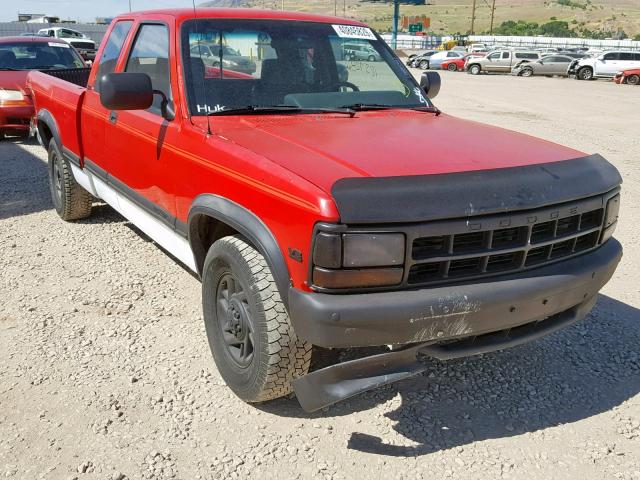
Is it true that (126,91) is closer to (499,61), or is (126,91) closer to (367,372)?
(367,372)

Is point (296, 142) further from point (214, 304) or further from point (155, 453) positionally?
point (155, 453)

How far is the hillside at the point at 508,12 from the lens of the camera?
106 metres

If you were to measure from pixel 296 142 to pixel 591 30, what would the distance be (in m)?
111

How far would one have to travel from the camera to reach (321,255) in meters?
2.27

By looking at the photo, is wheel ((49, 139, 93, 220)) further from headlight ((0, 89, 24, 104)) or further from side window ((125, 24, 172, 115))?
headlight ((0, 89, 24, 104))

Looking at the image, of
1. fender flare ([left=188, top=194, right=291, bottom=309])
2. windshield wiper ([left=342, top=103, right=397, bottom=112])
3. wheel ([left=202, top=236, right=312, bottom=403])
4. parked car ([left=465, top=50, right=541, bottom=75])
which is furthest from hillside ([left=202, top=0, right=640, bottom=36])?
wheel ([left=202, top=236, right=312, bottom=403])

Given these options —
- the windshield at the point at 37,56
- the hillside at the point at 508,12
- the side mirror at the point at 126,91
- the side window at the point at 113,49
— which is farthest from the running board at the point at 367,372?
the hillside at the point at 508,12

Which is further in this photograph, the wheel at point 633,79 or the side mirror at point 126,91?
the wheel at point 633,79

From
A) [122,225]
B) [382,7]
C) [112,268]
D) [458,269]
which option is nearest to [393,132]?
Result: [458,269]

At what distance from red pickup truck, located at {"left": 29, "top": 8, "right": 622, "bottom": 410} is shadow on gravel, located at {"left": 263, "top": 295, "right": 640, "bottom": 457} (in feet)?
0.89

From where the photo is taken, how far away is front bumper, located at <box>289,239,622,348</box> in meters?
2.29

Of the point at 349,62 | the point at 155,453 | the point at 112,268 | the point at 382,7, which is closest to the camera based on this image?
the point at 155,453

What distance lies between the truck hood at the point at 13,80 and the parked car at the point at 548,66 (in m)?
31.6

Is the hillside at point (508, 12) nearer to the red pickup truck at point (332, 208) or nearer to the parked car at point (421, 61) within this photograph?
the parked car at point (421, 61)
